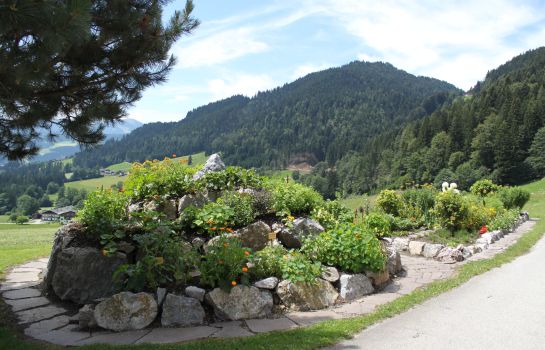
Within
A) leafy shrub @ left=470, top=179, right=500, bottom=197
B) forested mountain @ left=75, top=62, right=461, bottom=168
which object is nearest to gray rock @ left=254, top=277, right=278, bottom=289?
leafy shrub @ left=470, top=179, right=500, bottom=197

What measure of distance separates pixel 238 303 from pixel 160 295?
43.3 inches

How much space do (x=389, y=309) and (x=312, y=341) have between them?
168cm

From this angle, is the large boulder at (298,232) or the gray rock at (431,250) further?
the gray rock at (431,250)

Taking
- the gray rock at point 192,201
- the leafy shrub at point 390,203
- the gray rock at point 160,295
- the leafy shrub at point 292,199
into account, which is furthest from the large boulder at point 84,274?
the leafy shrub at point 390,203

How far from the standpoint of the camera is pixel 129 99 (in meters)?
6.55

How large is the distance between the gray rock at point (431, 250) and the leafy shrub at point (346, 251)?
135 inches

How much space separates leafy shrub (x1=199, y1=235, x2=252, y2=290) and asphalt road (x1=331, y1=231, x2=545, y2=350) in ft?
6.06

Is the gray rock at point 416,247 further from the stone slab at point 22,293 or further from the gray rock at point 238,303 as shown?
the stone slab at point 22,293

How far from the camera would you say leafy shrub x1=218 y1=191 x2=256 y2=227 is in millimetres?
7406

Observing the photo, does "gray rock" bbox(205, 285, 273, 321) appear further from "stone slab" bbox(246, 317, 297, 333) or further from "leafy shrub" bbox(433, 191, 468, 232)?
"leafy shrub" bbox(433, 191, 468, 232)

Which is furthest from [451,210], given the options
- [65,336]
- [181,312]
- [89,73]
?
[65,336]

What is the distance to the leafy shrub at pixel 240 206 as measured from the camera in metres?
7.41

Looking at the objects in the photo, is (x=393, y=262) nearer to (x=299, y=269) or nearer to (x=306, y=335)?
(x=299, y=269)

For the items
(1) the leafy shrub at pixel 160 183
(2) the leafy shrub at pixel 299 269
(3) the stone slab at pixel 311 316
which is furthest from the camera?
(1) the leafy shrub at pixel 160 183
